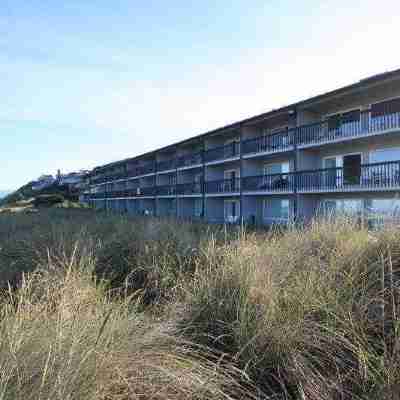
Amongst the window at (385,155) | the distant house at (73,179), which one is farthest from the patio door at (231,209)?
the distant house at (73,179)

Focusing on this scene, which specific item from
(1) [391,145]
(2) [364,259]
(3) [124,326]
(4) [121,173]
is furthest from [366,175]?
(4) [121,173]

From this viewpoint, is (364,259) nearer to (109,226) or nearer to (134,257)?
(134,257)

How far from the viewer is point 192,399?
7.38ft

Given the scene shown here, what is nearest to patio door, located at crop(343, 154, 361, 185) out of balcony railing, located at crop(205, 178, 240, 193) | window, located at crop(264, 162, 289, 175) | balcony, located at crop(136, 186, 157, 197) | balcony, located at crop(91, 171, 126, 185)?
window, located at crop(264, 162, 289, 175)

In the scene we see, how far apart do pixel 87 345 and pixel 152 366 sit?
0.48 m

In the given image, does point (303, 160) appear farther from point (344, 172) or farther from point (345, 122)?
point (345, 122)

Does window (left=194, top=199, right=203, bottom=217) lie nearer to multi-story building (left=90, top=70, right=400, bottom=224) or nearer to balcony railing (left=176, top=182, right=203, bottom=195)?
multi-story building (left=90, top=70, right=400, bottom=224)

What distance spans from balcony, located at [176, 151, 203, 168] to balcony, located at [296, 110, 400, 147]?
11446 millimetres

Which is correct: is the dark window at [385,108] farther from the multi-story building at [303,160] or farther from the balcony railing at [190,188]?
the balcony railing at [190,188]

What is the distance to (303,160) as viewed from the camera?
64.5ft

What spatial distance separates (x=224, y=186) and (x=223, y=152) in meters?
2.80

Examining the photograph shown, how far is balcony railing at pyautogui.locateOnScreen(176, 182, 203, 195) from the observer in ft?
94.2

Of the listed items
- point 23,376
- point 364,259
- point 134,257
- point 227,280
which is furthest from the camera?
point 134,257

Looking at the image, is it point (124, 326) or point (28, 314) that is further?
point (124, 326)
